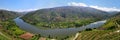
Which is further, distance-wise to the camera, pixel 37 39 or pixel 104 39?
pixel 37 39

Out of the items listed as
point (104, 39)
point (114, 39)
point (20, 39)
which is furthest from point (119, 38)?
point (20, 39)

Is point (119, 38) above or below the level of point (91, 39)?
above

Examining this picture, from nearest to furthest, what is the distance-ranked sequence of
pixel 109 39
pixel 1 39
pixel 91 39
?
pixel 109 39
pixel 91 39
pixel 1 39

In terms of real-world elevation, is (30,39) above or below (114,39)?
below

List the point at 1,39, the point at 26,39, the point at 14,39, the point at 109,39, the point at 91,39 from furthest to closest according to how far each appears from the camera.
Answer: the point at 26,39 → the point at 14,39 → the point at 1,39 → the point at 91,39 → the point at 109,39

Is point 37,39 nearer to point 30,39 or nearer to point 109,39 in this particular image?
point 30,39

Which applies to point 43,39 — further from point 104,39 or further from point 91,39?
point 104,39

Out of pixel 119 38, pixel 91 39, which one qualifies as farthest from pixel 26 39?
pixel 119 38

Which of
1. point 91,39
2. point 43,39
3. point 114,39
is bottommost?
point 43,39

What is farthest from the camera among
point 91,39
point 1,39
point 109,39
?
point 1,39

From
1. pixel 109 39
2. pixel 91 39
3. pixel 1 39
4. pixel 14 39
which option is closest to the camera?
pixel 109 39
